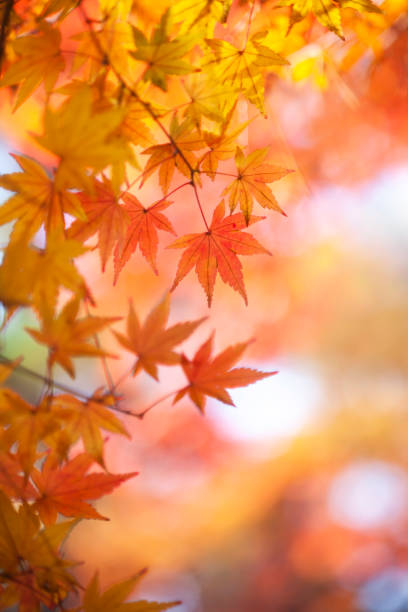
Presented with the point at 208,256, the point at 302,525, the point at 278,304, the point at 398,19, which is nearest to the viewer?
the point at 208,256

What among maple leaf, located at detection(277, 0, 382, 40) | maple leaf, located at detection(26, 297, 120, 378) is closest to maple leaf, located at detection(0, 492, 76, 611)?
maple leaf, located at detection(26, 297, 120, 378)

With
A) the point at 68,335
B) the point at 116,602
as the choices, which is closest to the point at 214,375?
the point at 68,335

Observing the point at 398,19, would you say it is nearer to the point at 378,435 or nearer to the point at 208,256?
the point at 208,256

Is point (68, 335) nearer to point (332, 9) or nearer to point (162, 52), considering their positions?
point (162, 52)

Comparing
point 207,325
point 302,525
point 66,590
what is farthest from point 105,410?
point 302,525

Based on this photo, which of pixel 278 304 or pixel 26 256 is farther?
pixel 278 304

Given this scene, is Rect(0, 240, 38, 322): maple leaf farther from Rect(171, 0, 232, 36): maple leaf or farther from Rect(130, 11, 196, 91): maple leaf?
Rect(171, 0, 232, 36): maple leaf

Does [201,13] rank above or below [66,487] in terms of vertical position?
above

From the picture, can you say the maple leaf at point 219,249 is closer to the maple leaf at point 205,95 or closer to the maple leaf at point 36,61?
the maple leaf at point 205,95
